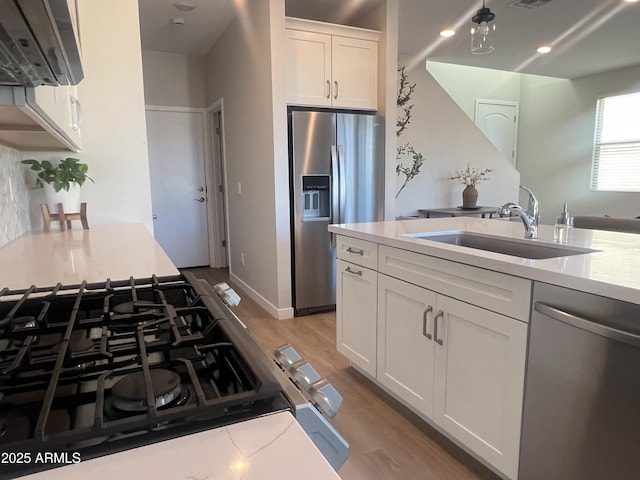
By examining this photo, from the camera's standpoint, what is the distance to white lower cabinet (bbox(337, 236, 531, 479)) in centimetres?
146

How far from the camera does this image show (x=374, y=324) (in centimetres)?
223

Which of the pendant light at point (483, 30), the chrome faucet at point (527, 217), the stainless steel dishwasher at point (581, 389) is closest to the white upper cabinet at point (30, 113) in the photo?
the stainless steel dishwasher at point (581, 389)

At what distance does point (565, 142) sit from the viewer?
263 inches

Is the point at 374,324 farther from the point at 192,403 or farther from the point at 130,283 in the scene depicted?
the point at 192,403

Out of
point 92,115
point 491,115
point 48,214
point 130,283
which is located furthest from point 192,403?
point 491,115

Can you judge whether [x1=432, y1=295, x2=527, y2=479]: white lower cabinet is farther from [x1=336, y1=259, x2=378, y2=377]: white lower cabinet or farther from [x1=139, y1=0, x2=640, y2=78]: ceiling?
[x1=139, y1=0, x2=640, y2=78]: ceiling

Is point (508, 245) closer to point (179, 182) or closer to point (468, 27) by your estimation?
point (468, 27)

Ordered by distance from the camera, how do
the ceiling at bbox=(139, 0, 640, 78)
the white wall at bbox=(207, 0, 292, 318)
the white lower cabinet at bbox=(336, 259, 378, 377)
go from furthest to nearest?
the ceiling at bbox=(139, 0, 640, 78) < the white wall at bbox=(207, 0, 292, 318) < the white lower cabinet at bbox=(336, 259, 378, 377)

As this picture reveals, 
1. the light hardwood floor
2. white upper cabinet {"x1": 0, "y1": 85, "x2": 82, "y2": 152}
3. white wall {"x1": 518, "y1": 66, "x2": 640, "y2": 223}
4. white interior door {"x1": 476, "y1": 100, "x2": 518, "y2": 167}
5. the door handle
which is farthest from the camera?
white interior door {"x1": 476, "y1": 100, "x2": 518, "y2": 167}

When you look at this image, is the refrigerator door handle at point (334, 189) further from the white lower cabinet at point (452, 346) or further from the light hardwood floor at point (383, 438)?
the white lower cabinet at point (452, 346)

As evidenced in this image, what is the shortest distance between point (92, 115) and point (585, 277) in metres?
2.86

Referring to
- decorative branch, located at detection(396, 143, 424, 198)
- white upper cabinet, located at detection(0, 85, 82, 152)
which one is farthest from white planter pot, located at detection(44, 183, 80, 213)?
decorative branch, located at detection(396, 143, 424, 198)

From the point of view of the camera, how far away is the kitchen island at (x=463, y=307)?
1.40 metres

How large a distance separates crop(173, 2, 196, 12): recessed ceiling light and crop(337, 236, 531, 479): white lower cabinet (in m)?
2.93
